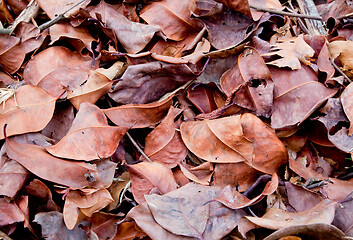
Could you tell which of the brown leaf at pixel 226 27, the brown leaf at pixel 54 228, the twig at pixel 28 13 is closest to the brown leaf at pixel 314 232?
the brown leaf at pixel 54 228

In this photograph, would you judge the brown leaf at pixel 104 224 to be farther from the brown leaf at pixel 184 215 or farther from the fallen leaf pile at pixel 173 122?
the brown leaf at pixel 184 215

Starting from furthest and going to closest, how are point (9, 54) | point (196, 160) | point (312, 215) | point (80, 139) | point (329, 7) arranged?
point (329, 7) < point (9, 54) < point (196, 160) < point (80, 139) < point (312, 215)

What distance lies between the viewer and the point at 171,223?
108 centimetres

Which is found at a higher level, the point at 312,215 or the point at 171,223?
the point at 171,223

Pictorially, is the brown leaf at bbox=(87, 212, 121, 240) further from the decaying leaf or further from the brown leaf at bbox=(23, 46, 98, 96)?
the brown leaf at bbox=(23, 46, 98, 96)

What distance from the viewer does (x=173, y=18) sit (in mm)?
1488

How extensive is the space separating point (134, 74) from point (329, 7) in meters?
1.13

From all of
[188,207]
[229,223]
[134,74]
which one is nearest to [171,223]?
[188,207]

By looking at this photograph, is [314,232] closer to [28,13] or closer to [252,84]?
[252,84]

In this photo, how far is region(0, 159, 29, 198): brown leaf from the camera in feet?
3.59

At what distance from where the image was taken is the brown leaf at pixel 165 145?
1.28 metres

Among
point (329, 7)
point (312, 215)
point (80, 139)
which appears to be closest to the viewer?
point (312, 215)

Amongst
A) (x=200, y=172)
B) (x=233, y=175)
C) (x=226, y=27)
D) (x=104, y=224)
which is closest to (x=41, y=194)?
(x=104, y=224)

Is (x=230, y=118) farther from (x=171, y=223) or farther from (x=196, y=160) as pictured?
(x=171, y=223)
